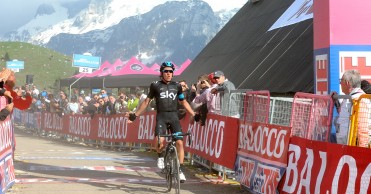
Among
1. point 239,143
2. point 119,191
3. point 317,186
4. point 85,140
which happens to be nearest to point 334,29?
point 239,143

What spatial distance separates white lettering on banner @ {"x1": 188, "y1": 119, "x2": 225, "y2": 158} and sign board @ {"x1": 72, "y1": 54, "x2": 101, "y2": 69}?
27.4 m

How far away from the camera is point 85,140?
29562 millimetres

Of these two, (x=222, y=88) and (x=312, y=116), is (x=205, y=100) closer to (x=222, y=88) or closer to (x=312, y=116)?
(x=222, y=88)

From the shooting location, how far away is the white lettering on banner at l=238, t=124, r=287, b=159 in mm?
9281

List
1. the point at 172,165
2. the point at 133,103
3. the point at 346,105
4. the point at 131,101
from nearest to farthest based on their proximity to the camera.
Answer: the point at 346,105, the point at 172,165, the point at 133,103, the point at 131,101

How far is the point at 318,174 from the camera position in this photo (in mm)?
7715

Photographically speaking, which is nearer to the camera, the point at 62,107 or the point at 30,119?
the point at 62,107

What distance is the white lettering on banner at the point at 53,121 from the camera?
33562mm

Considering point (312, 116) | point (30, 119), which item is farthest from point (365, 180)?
point (30, 119)

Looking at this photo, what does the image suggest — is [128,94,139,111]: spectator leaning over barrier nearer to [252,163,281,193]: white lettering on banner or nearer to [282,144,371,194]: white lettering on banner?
[252,163,281,193]: white lettering on banner

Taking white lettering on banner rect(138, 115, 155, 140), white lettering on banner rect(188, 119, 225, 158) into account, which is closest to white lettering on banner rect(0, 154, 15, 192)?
white lettering on banner rect(188, 119, 225, 158)

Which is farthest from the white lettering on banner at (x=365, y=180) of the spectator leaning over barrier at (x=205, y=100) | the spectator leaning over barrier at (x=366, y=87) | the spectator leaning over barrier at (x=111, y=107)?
the spectator leaning over barrier at (x=111, y=107)

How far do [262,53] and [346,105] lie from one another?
1717 centimetres

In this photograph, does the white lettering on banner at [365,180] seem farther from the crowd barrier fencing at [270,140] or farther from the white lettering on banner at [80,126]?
the white lettering on banner at [80,126]
